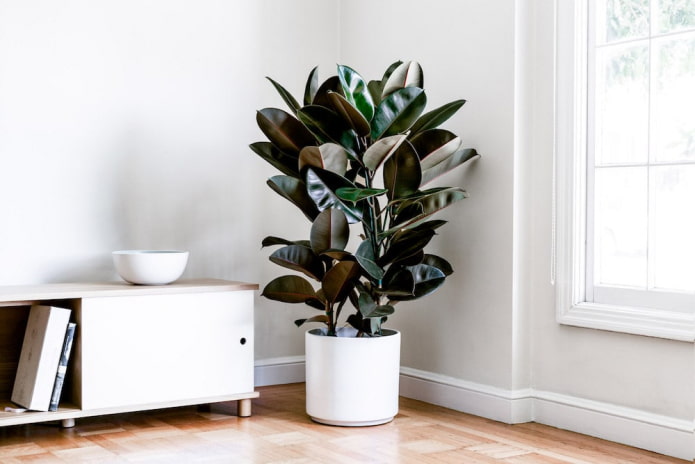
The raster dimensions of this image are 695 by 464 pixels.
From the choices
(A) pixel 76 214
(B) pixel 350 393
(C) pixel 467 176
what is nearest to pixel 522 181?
(C) pixel 467 176

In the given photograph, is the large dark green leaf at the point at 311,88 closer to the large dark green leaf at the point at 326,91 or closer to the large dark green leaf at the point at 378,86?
the large dark green leaf at the point at 326,91

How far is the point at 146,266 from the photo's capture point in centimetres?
273

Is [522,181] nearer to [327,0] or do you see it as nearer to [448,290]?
[448,290]

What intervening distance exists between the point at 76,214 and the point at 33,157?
257 mm

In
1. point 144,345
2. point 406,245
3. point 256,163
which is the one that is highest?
point 256,163

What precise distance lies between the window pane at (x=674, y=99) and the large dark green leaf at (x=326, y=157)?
3.22 feet

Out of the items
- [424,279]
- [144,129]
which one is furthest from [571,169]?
[144,129]

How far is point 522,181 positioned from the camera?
2822mm

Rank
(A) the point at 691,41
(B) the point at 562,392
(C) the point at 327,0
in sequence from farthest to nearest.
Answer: (C) the point at 327,0, (B) the point at 562,392, (A) the point at 691,41

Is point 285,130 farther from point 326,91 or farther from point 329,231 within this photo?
point 329,231

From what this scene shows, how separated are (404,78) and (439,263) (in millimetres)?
654

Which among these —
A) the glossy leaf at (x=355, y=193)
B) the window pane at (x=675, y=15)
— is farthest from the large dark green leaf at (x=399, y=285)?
the window pane at (x=675, y=15)

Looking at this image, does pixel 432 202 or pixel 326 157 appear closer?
pixel 326 157

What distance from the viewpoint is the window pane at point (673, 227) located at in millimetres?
2420
